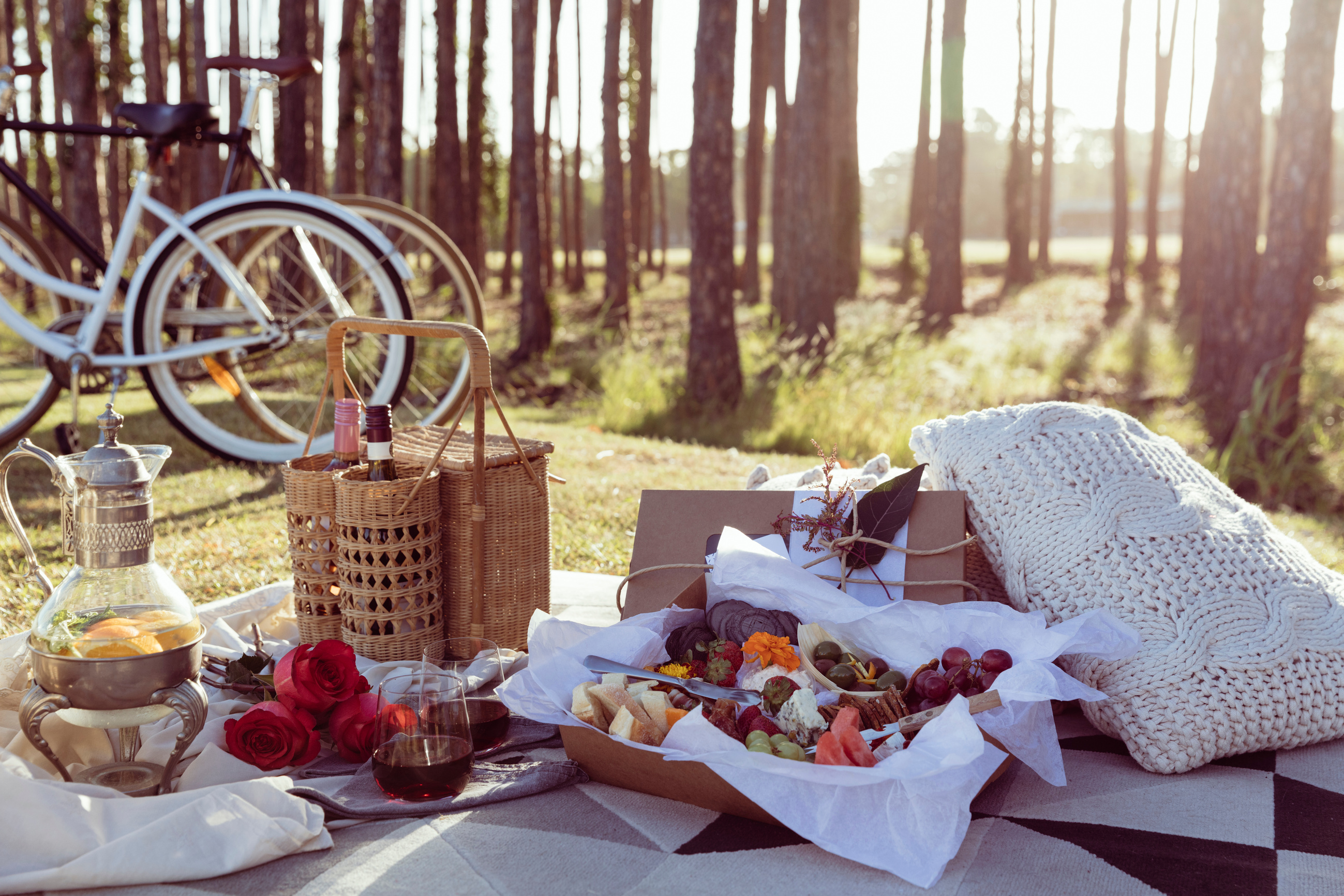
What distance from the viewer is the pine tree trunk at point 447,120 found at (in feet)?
36.0

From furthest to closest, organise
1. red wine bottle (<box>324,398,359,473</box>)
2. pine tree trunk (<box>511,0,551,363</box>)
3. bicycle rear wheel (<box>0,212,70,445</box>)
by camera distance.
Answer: pine tree trunk (<box>511,0,551,363</box>), bicycle rear wheel (<box>0,212,70,445</box>), red wine bottle (<box>324,398,359,473</box>)

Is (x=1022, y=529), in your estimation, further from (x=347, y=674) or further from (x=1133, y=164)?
(x=1133, y=164)

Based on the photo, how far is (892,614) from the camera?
195cm

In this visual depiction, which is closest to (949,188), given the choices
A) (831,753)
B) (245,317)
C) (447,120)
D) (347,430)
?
(447,120)

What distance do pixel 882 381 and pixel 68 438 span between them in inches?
195

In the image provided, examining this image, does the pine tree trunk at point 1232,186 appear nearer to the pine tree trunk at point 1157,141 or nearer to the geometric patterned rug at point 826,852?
the geometric patterned rug at point 826,852

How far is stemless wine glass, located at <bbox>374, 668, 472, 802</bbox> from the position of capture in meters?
1.55

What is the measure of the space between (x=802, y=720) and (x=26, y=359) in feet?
32.8

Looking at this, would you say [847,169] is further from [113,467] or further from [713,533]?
[113,467]

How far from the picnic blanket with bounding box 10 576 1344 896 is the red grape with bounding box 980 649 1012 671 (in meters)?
0.18

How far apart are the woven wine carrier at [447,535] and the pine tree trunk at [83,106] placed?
17.7 ft

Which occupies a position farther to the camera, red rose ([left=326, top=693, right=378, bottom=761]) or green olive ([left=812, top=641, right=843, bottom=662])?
green olive ([left=812, top=641, right=843, bottom=662])

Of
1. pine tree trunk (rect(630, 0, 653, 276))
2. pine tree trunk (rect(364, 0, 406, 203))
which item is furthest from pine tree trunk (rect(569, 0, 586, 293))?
pine tree trunk (rect(364, 0, 406, 203))

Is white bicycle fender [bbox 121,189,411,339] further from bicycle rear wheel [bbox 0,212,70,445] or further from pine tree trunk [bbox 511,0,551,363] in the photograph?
pine tree trunk [bbox 511,0,551,363]
